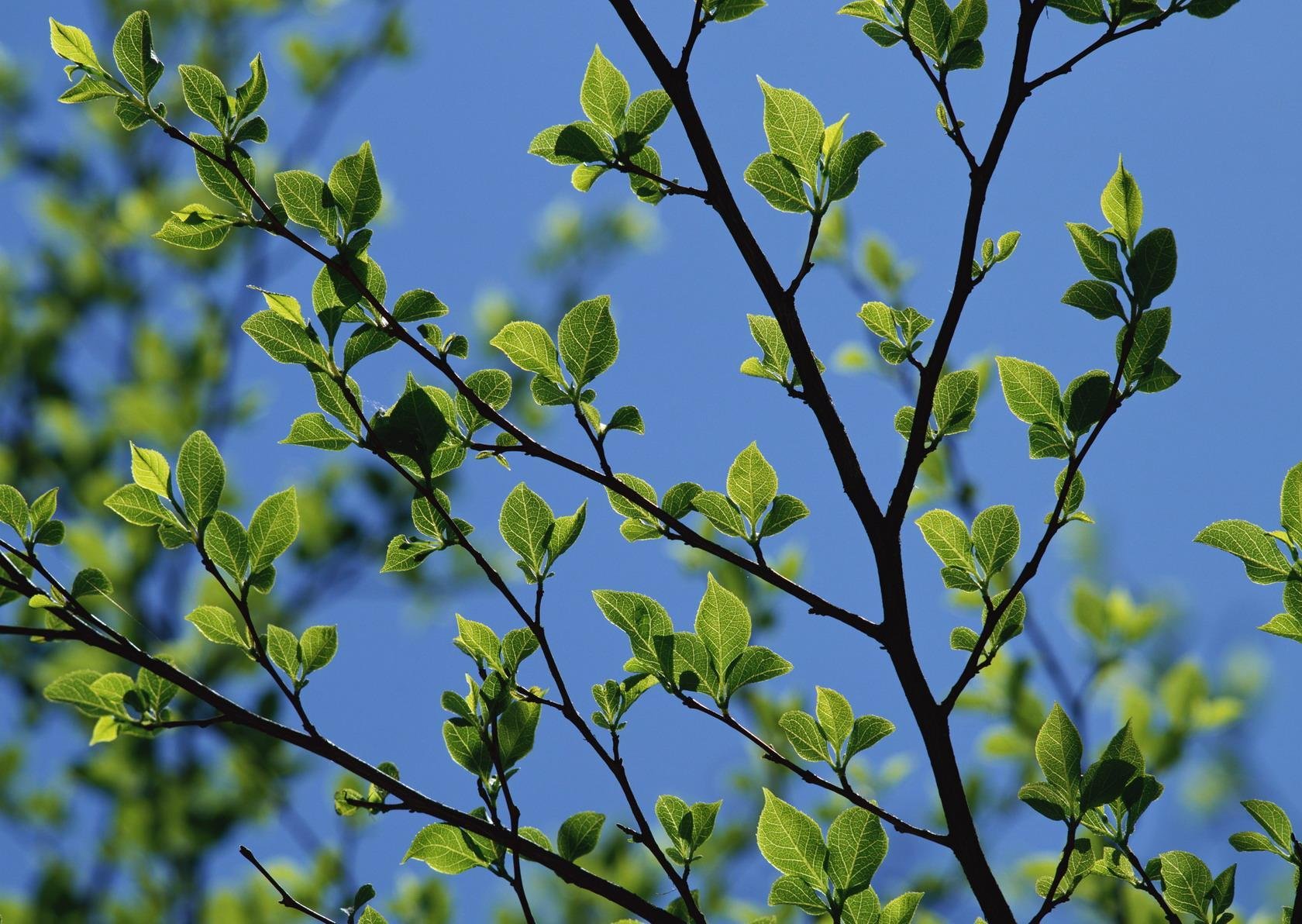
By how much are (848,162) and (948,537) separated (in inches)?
10.8

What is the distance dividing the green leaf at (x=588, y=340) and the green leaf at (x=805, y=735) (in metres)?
0.28

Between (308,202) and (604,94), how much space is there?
21 centimetres

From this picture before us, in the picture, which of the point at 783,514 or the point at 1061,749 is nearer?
the point at 1061,749

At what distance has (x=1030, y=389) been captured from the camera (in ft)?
2.29

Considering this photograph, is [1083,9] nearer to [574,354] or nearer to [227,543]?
[574,354]

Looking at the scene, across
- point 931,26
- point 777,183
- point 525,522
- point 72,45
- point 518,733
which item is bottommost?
point 518,733

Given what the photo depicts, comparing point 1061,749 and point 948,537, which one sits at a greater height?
point 948,537

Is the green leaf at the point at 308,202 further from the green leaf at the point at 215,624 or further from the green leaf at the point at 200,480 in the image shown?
the green leaf at the point at 215,624

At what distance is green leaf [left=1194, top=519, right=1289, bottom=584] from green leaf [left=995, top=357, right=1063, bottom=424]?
13 cm

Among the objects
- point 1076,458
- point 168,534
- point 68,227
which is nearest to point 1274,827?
point 1076,458

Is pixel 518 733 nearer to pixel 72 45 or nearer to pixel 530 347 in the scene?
pixel 530 347

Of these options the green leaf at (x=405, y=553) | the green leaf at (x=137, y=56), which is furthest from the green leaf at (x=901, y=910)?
the green leaf at (x=137, y=56)

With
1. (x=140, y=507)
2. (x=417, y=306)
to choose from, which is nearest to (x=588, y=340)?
(x=417, y=306)

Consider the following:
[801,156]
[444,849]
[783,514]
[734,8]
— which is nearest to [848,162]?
[801,156]
